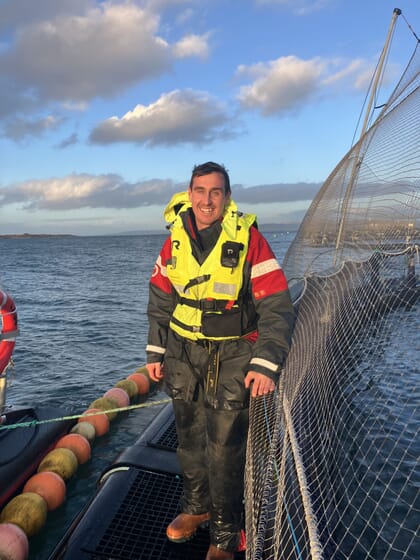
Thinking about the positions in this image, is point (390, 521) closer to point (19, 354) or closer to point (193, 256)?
point (193, 256)

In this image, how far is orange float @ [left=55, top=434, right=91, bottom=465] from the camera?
23.5 feet

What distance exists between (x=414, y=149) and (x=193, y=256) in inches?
174

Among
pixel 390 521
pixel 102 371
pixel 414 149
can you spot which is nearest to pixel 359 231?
pixel 414 149

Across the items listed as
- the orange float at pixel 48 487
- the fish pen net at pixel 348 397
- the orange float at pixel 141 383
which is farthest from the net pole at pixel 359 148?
the orange float at pixel 48 487

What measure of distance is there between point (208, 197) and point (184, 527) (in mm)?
2902

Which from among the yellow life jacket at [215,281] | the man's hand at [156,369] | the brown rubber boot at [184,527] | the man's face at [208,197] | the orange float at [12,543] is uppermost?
the man's face at [208,197]

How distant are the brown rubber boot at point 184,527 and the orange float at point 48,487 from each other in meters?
2.70

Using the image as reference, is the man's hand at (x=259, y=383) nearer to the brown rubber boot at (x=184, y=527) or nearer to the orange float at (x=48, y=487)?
the brown rubber boot at (x=184, y=527)

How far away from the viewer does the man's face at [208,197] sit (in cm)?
335

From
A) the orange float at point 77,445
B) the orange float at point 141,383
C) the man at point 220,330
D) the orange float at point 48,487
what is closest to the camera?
the man at point 220,330

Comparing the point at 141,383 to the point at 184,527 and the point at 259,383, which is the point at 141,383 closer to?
the point at 184,527

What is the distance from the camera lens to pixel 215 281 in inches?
132

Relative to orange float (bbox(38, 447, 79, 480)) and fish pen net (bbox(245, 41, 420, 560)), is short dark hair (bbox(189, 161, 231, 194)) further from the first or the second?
orange float (bbox(38, 447, 79, 480))

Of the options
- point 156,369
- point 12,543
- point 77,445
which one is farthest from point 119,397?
point 156,369
